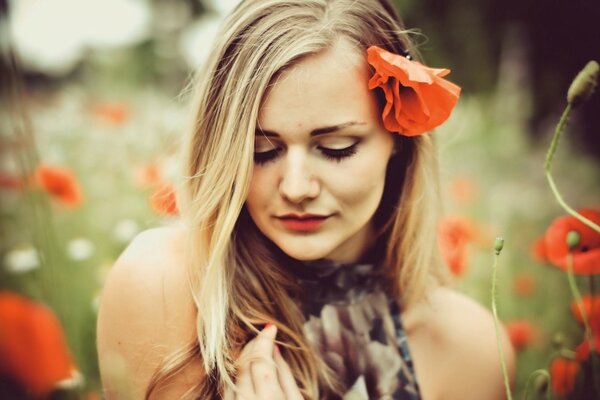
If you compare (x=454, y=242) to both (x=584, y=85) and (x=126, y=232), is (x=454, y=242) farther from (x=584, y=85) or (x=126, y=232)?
(x=126, y=232)

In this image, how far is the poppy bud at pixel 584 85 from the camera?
985 mm

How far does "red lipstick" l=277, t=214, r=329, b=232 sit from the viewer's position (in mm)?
1309

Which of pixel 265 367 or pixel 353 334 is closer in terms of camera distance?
pixel 265 367

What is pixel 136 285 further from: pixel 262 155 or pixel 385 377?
pixel 385 377

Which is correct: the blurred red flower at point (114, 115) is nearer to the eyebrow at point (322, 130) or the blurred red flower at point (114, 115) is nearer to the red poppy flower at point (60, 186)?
the red poppy flower at point (60, 186)

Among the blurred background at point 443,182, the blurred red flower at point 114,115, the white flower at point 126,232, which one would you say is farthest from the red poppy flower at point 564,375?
the blurred red flower at point 114,115

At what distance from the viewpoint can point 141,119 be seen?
13.7 ft

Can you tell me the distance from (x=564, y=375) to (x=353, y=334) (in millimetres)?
542

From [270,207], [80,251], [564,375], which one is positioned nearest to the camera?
[270,207]

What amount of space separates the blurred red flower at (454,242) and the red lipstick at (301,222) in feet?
2.17

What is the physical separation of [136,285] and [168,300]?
8cm

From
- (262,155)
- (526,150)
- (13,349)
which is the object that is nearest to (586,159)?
(526,150)

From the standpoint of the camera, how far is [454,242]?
6.15ft

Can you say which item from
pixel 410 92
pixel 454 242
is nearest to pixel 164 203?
pixel 410 92
